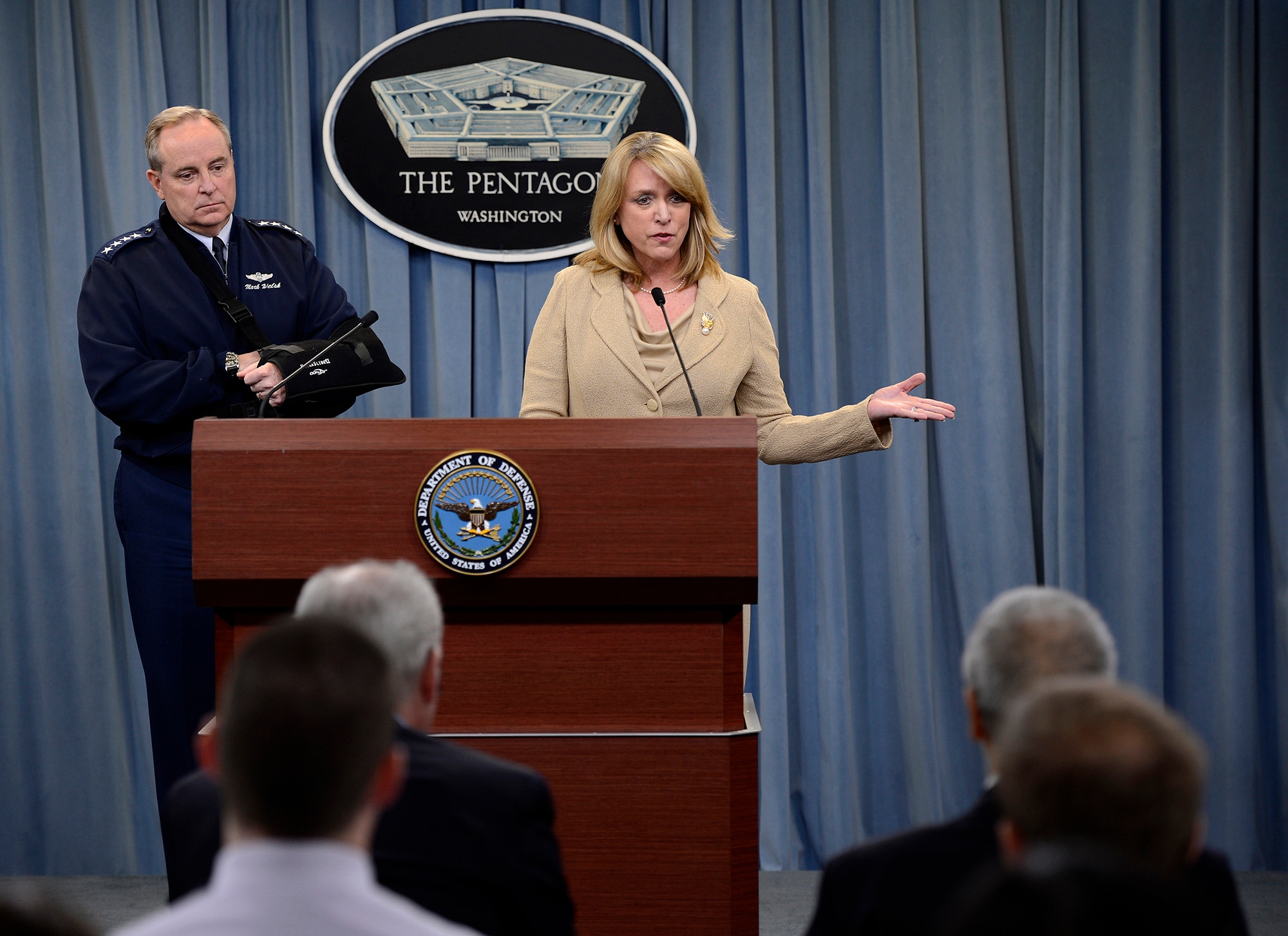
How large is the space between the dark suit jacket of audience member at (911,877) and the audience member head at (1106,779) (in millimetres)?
266

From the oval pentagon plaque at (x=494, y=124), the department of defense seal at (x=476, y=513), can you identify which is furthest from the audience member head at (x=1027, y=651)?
the oval pentagon plaque at (x=494, y=124)

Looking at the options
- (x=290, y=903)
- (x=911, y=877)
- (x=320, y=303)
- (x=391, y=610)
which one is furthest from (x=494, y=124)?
(x=290, y=903)

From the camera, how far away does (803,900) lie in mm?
3486

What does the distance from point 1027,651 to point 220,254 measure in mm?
2130

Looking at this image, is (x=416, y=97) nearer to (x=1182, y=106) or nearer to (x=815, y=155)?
(x=815, y=155)

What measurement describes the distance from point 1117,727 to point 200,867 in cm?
90

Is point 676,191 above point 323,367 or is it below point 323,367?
above

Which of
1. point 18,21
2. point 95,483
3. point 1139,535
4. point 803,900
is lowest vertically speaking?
point 803,900

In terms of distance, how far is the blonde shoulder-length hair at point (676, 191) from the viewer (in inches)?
102

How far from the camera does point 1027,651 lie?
1.30 m

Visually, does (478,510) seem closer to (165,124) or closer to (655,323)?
(655,323)

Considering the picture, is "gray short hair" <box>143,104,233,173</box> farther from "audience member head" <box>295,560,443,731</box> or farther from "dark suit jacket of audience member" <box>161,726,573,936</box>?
"dark suit jacket of audience member" <box>161,726,573,936</box>

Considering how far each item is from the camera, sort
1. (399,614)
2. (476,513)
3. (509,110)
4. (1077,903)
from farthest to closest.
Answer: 1. (509,110)
2. (476,513)
3. (399,614)
4. (1077,903)

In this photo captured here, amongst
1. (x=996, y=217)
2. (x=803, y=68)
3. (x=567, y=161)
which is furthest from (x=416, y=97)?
(x=996, y=217)
